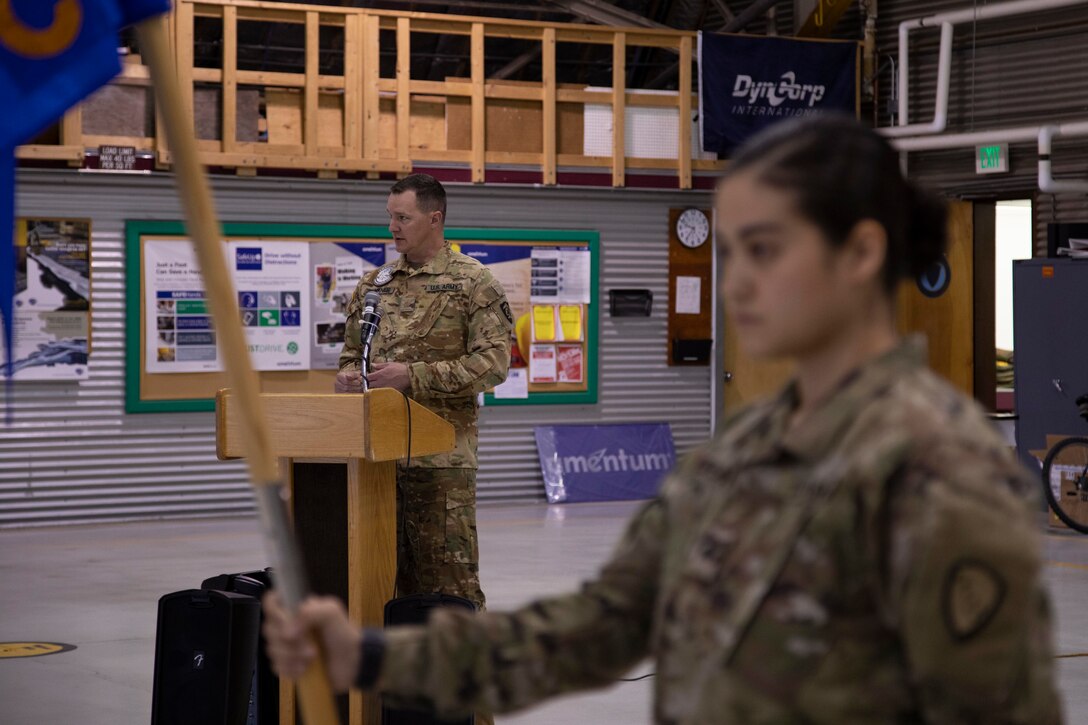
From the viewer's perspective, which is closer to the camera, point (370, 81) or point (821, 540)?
point (821, 540)

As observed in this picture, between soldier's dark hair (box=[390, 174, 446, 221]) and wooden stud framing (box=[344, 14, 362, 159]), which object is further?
wooden stud framing (box=[344, 14, 362, 159])

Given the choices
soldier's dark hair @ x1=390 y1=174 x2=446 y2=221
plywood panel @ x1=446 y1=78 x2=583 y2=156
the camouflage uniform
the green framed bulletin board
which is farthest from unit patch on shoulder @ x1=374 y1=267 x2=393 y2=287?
plywood panel @ x1=446 y1=78 x2=583 y2=156

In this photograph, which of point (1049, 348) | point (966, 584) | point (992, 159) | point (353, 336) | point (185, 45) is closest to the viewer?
point (966, 584)

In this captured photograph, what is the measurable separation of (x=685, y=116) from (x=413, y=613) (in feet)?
27.5

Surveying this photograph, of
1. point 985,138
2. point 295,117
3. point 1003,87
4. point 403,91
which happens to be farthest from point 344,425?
point 1003,87

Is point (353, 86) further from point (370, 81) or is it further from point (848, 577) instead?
point (848, 577)

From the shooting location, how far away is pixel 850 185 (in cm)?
128

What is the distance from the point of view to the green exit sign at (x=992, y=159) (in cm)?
1187

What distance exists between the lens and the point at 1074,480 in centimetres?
988

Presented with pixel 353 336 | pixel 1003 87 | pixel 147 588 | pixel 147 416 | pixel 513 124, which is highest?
pixel 1003 87

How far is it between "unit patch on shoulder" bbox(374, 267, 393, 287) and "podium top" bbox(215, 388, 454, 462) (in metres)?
0.93

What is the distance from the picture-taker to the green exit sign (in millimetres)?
11867

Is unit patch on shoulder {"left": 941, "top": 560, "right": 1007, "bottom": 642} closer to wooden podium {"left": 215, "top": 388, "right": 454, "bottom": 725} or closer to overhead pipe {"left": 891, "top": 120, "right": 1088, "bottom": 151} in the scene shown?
wooden podium {"left": 215, "top": 388, "right": 454, "bottom": 725}

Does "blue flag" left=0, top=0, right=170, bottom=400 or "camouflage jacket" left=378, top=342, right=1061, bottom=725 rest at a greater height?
"blue flag" left=0, top=0, right=170, bottom=400
